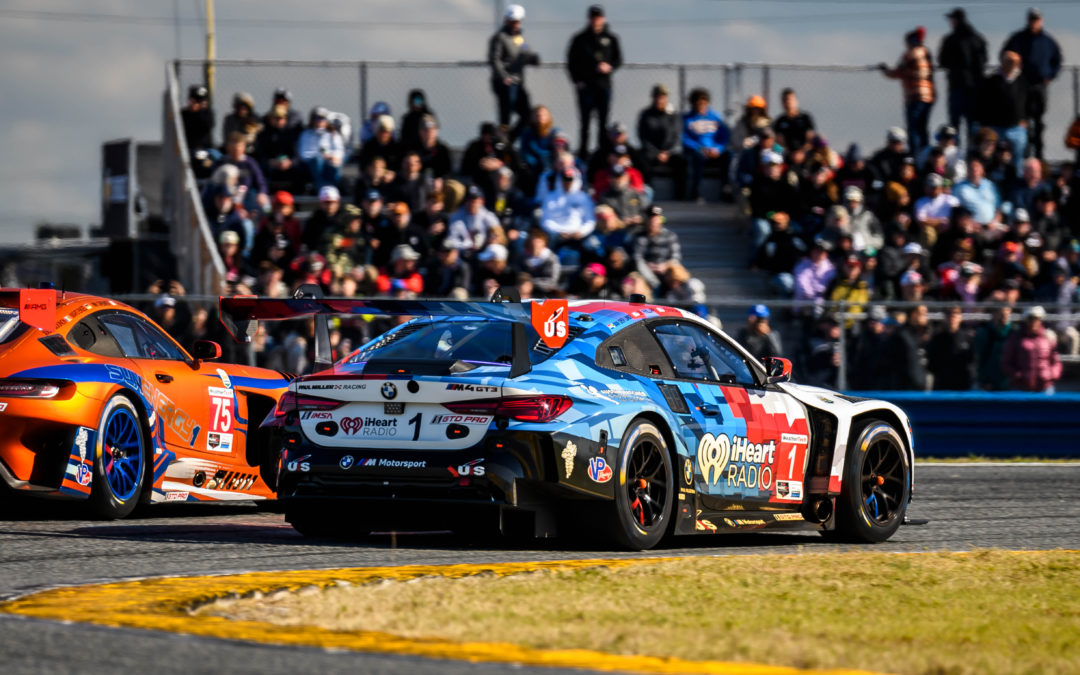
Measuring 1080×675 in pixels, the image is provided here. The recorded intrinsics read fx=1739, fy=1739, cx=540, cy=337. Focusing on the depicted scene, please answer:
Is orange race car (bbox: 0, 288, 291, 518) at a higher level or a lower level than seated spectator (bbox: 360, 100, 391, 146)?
lower

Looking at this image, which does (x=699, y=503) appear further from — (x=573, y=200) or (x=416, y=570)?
(x=573, y=200)

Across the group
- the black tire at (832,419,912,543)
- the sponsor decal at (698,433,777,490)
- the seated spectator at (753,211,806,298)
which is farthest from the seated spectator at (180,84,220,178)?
the sponsor decal at (698,433,777,490)

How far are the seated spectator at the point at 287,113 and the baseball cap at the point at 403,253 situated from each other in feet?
11.0

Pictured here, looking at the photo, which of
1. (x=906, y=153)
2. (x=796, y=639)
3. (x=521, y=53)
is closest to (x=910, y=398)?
(x=906, y=153)

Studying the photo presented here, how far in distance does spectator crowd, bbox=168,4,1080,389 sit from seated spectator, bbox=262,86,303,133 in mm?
36

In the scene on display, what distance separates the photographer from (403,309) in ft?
27.6

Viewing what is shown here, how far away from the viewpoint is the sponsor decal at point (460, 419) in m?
8.13

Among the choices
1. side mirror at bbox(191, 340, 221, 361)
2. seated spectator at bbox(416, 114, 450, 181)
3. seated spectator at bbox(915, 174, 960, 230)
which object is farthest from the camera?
seated spectator at bbox(915, 174, 960, 230)

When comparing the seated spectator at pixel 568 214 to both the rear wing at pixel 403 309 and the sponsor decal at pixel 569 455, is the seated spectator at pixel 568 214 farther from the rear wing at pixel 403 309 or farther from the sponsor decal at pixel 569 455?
the sponsor decal at pixel 569 455

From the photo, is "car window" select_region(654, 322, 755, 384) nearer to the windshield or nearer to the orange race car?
the windshield

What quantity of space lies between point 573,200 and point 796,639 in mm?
13548

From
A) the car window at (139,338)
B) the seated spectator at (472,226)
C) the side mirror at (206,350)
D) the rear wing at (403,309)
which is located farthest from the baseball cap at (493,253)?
the rear wing at (403,309)

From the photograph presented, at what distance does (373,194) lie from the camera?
61.7 ft

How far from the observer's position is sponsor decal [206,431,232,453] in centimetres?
1062
